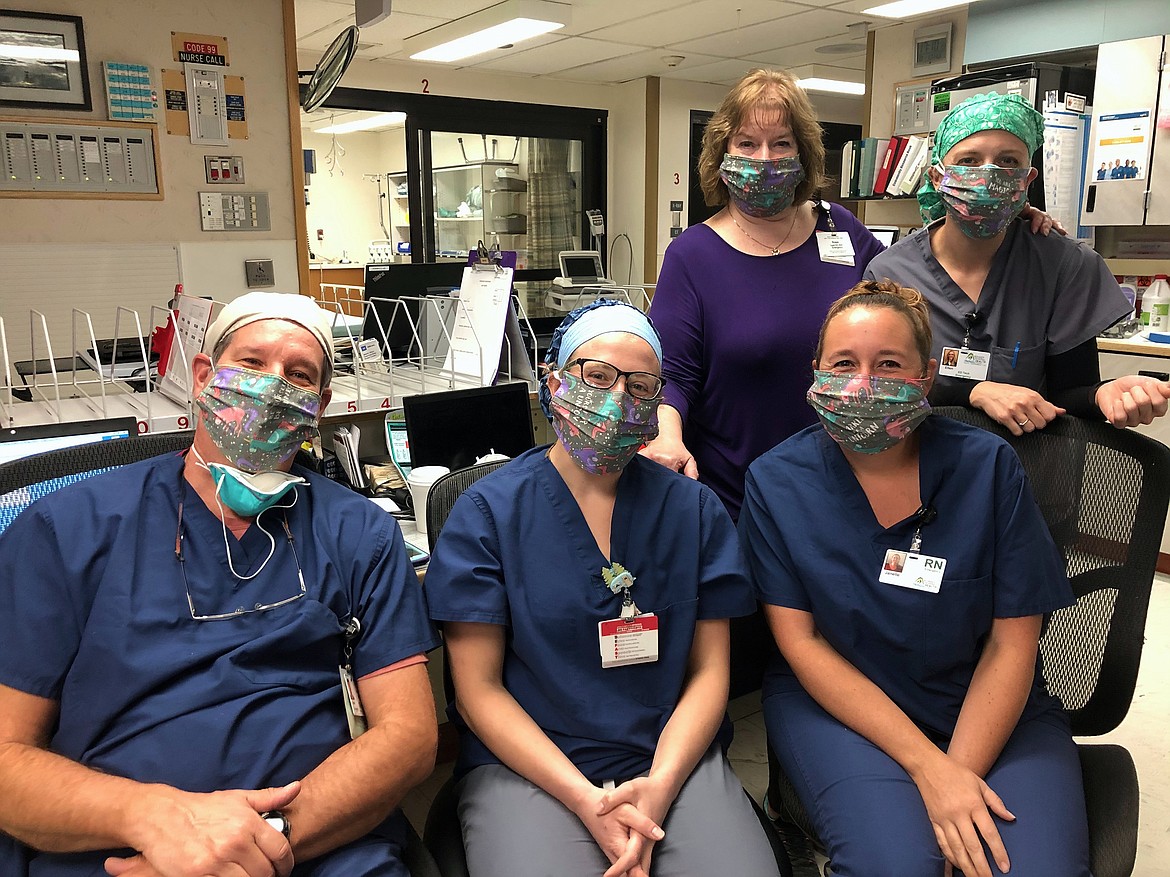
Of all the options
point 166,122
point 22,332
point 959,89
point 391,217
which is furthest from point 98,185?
point 391,217

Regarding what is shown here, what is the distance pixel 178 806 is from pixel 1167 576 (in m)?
4.05

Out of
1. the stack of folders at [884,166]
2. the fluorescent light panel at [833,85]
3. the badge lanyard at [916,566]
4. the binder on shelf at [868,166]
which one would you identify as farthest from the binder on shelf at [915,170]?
the badge lanyard at [916,566]

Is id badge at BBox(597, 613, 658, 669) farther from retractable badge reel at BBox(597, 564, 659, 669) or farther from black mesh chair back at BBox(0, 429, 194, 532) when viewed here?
black mesh chair back at BBox(0, 429, 194, 532)

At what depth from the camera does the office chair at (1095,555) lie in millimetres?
1463

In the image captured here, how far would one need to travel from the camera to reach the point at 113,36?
3643 millimetres

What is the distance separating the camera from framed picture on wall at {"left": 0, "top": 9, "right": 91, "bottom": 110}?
3488mm

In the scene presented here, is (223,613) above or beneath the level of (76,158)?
beneath

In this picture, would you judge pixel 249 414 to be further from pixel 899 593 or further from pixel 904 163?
pixel 904 163

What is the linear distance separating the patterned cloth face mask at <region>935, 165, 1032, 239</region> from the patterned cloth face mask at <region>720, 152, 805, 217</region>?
0.30m

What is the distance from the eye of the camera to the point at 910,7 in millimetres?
5191

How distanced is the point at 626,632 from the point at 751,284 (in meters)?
0.85

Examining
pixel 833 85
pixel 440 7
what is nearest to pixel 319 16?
pixel 440 7

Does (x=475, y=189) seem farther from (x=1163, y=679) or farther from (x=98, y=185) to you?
(x=1163, y=679)

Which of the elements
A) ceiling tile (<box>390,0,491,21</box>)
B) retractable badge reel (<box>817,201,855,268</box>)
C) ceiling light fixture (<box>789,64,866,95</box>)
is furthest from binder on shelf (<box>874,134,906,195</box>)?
retractable badge reel (<box>817,201,855,268</box>)
